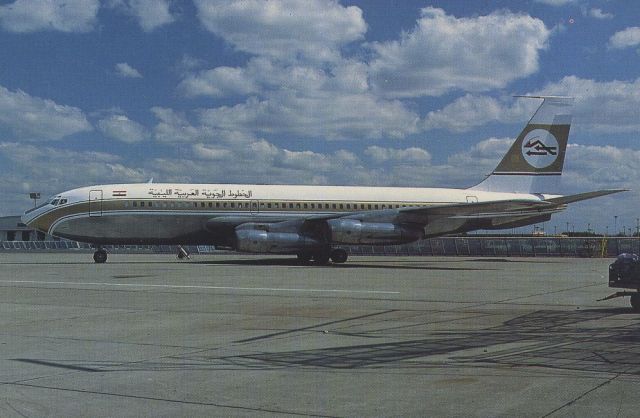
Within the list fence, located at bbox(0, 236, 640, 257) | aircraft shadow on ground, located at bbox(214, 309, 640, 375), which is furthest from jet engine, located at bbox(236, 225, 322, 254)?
aircraft shadow on ground, located at bbox(214, 309, 640, 375)


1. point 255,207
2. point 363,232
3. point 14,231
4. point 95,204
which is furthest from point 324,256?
point 14,231

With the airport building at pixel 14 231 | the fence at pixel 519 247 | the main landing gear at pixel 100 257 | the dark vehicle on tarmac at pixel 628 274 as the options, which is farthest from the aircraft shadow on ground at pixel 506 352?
the airport building at pixel 14 231

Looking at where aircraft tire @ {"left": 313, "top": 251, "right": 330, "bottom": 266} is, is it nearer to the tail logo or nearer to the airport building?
the tail logo

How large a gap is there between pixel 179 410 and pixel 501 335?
578 centimetres

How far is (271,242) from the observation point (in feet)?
104

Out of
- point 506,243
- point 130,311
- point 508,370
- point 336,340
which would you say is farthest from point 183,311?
point 506,243

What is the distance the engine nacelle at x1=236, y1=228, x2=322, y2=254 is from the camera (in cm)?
3184

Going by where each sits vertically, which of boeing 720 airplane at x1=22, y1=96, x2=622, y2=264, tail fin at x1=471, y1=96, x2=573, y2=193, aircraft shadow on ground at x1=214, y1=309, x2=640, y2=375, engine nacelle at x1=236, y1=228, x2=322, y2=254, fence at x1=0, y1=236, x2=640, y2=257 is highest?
tail fin at x1=471, y1=96, x2=573, y2=193

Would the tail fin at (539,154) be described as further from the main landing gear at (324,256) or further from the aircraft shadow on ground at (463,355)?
the aircraft shadow on ground at (463,355)

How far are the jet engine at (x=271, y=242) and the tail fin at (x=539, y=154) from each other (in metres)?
11.7

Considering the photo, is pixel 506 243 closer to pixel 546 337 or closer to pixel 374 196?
pixel 374 196

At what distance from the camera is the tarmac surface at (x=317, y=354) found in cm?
635

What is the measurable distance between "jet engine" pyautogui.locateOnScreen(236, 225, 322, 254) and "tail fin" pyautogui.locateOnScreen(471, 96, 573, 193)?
11.7 metres

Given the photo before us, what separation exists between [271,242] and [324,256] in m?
3.32
